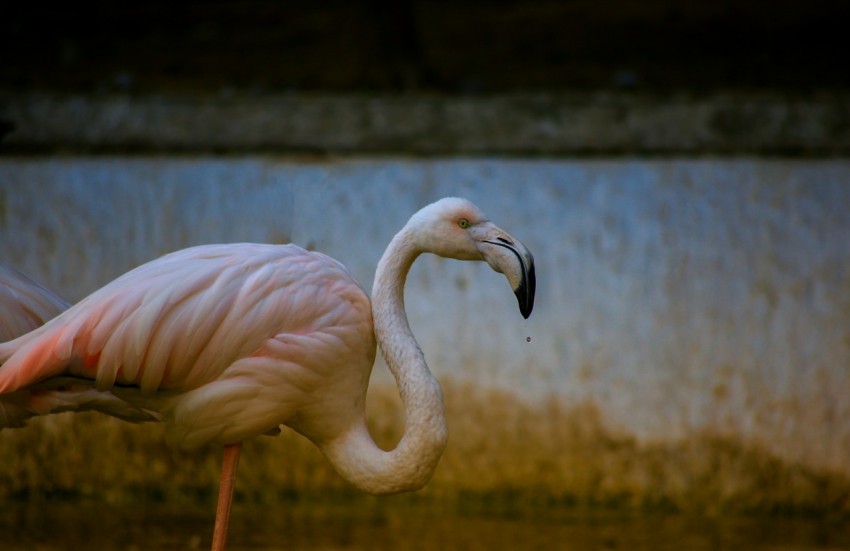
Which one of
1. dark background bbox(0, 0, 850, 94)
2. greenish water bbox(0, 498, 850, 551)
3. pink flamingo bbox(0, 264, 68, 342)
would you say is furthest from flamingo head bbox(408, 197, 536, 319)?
dark background bbox(0, 0, 850, 94)

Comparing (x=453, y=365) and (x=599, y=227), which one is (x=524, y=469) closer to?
(x=453, y=365)

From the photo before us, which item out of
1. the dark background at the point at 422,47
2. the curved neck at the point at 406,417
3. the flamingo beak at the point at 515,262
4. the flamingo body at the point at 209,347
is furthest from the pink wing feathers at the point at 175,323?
the dark background at the point at 422,47

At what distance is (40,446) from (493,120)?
7.45ft

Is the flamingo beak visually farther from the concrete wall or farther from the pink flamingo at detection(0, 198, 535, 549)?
the concrete wall

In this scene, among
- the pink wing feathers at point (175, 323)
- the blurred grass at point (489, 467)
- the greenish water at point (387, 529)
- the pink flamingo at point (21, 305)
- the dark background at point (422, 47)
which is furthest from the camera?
the dark background at point (422, 47)

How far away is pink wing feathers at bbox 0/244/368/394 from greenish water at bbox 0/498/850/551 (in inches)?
61.3

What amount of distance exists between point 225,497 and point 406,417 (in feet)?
1.66

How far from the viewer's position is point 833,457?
489 cm

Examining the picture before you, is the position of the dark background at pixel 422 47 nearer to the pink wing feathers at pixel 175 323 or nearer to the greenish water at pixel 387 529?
the greenish water at pixel 387 529

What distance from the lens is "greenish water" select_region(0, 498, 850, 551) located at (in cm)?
438

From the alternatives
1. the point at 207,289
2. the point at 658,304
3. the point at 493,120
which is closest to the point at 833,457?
the point at 658,304

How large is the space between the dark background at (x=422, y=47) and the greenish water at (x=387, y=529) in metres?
1.78

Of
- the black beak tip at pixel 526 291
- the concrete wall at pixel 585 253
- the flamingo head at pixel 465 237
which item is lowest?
the black beak tip at pixel 526 291

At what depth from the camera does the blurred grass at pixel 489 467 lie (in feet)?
16.1
